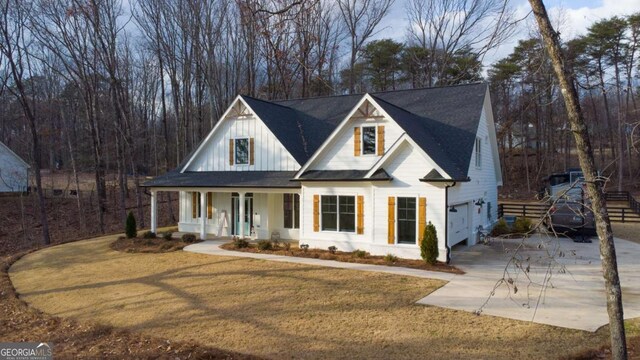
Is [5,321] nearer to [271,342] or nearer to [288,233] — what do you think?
[271,342]

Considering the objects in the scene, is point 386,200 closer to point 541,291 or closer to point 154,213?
point 541,291

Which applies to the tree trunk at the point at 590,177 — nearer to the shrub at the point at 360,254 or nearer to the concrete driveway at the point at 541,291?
the concrete driveway at the point at 541,291

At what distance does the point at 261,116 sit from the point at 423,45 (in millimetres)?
18789

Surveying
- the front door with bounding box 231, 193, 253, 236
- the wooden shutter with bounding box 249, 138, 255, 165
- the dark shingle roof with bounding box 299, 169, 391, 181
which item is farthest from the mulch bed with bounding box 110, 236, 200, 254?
the dark shingle roof with bounding box 299, 169, 391, 181

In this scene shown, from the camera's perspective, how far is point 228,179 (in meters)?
19.0

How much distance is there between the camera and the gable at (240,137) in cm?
1912

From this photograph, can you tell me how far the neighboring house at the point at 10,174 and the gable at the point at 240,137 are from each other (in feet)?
73.2

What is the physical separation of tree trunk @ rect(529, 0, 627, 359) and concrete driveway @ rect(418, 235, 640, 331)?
39.4 inches

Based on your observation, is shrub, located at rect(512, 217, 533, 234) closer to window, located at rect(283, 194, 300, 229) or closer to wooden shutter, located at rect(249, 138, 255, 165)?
window, located at rect(283, 194, 300, 229)

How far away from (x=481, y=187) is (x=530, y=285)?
27.7 ft

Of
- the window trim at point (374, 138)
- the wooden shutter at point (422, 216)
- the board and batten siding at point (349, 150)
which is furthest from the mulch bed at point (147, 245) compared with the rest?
the wooden shutter at point (422, 216)

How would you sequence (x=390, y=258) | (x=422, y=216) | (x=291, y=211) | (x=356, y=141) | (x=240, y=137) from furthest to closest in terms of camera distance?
(x=240, y=137)
(x=291, y=211)
(x=356, y=141)
(x=422, y=216)
(x=390, y=258)

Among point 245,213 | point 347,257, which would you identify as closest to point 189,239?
point 245,213

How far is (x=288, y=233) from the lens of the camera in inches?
745
